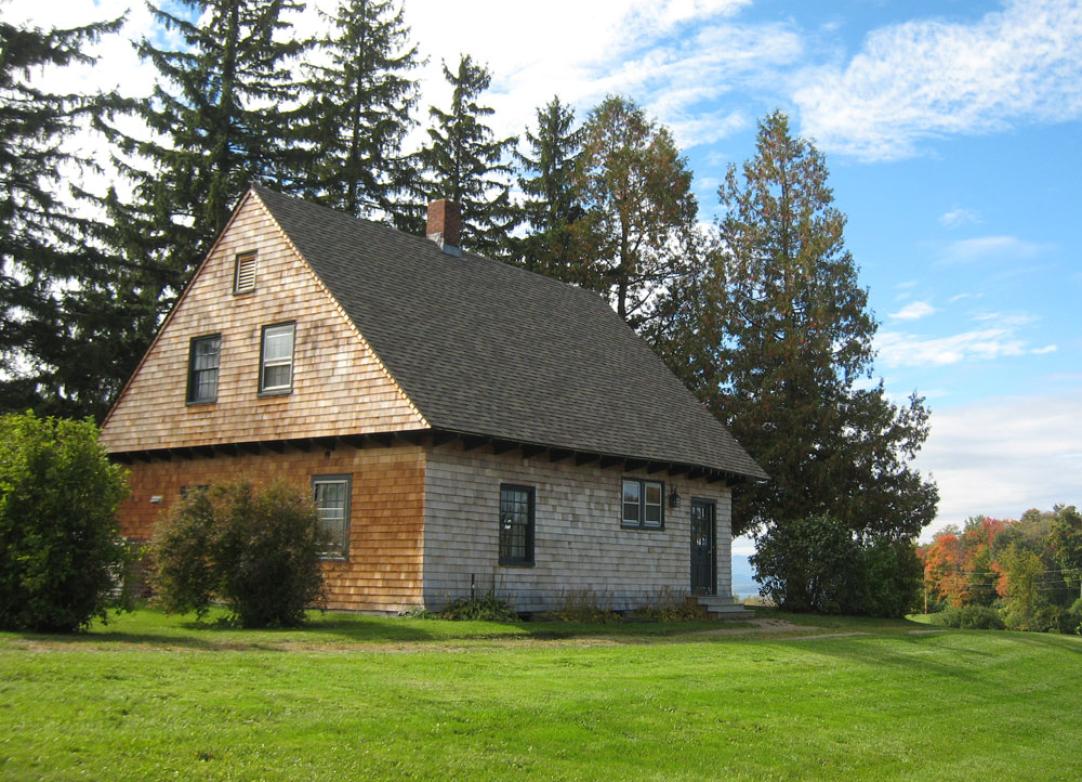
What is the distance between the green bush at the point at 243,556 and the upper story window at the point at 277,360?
15.5 ft

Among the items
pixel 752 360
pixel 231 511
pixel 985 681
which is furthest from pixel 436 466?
pixel 752 360

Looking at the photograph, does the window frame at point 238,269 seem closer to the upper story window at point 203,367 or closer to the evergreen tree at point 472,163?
the upper story window at point 203,367

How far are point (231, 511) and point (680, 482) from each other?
1149 cm

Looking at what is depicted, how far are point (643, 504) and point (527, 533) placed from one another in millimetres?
3803

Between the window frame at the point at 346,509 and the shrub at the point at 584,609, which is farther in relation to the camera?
the shrub at the point at 584,609

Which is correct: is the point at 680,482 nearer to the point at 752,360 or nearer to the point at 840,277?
the point at 752,360

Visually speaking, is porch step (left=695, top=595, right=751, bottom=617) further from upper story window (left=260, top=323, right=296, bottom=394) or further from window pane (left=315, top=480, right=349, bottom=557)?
upper story window (left=260, top=323, right=296, bottom=394)

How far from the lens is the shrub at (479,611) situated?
17.9 m

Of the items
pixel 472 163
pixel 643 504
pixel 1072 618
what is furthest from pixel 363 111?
pixel 1072 618

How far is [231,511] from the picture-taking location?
52.3ft

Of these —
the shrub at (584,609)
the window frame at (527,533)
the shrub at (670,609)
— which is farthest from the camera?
the shrub at (670,609)

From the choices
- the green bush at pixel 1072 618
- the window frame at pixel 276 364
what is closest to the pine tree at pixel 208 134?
the window frame at pixel 276 364

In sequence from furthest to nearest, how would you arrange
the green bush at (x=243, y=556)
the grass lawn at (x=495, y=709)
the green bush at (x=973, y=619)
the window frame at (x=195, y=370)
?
the green bush at (x=973, y=619), the window frame at (x=195, y=370), the green bush at (x=243, y=556), the grass lawn at (x=495, y=709)

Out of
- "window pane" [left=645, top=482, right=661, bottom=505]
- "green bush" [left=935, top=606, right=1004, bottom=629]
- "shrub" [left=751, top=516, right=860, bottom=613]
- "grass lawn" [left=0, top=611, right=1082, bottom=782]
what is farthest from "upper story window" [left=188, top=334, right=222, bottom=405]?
"green bush" [left=935, top=606, right=1004, bottom=629]
